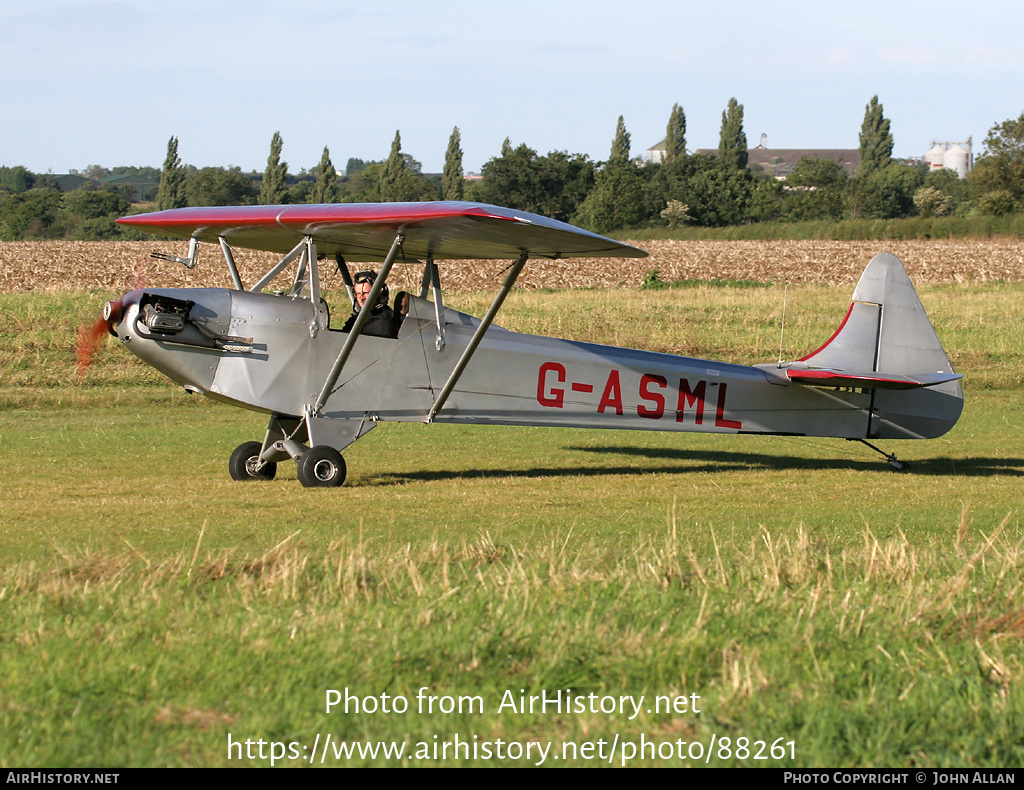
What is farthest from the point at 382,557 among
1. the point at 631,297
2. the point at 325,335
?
the point at 631,297

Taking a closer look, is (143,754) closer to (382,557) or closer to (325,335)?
(382,557)

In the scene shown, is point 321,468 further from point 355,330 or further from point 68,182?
point 68,182

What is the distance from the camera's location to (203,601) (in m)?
4.89

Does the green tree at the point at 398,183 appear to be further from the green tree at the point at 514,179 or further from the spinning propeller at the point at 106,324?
the spinning propeller at the point at 106,324

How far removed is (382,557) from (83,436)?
812 centimetres

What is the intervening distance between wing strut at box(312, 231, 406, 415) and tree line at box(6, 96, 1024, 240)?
5913cm

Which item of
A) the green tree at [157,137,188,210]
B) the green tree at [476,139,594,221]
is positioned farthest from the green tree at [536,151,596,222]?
the green tree at [157,137,188,210]

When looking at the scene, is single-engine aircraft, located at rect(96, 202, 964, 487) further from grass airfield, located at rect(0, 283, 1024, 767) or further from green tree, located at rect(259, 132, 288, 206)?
green tree, located at rect(259, 132, 288, 206)

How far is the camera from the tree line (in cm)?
7431

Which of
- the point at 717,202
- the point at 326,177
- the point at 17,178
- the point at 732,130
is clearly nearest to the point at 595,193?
the point at 717,202

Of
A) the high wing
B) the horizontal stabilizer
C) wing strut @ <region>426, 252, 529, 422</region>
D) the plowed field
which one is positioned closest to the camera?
the high wing

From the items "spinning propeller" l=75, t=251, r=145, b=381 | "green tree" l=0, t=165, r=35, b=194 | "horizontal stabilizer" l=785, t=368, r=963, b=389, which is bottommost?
"horizontal stabilizer" l=785, t=368, r=963, b=389

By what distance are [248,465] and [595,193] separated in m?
71.7

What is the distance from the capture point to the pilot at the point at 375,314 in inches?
397
